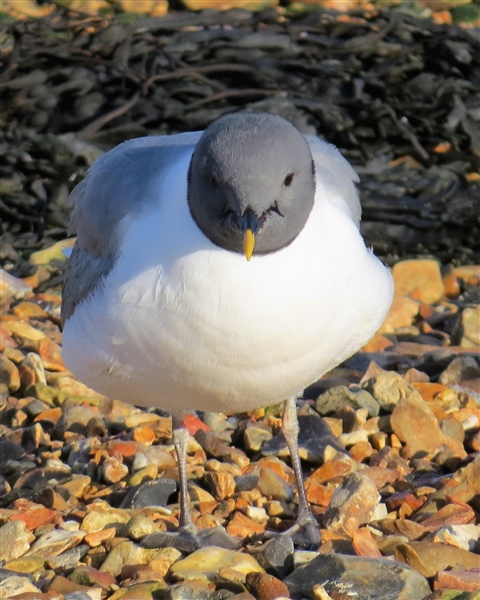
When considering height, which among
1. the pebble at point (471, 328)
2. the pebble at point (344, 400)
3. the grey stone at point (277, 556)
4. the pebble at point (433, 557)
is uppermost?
the pebble at point (433, 557)

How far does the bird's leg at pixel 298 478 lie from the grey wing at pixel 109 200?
0.96m

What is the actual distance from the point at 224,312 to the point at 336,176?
98 centimetres

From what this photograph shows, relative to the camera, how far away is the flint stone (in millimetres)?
3340

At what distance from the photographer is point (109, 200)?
4.02 m

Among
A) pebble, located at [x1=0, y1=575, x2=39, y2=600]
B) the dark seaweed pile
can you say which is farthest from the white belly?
the dark seaweed pile

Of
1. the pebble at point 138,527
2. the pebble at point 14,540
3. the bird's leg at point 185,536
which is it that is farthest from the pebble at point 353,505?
the pebble at point 14,540

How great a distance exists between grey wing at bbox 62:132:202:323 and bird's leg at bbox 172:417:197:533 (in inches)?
25.5

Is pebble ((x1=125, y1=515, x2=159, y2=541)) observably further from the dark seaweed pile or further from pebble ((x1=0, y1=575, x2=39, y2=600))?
the dark seaweed pile

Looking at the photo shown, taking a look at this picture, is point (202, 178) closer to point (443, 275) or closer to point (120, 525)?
point (120, 525)

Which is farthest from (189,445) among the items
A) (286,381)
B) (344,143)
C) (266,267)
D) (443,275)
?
(344,143)

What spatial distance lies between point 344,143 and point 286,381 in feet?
13.8

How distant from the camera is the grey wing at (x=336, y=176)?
3.96 metres

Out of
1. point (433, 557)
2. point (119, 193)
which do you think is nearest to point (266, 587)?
point (433, 557)

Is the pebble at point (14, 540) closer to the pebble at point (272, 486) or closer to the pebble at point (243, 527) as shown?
the pebble at point (243, 527)
